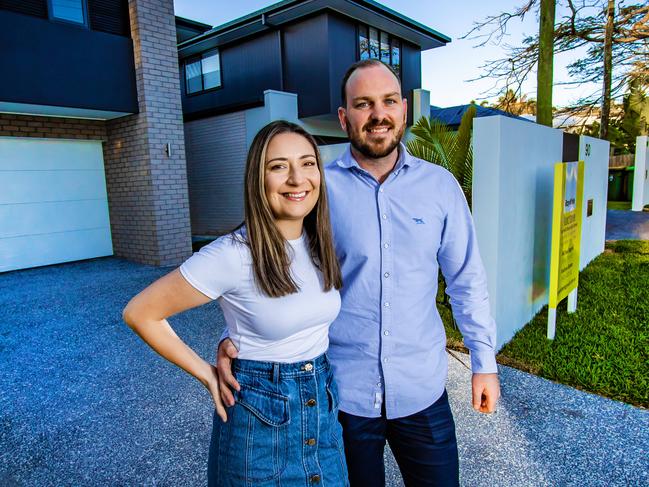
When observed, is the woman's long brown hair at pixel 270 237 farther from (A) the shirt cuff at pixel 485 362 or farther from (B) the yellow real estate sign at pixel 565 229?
(B) the yellow real estate sign at pixel 565 229

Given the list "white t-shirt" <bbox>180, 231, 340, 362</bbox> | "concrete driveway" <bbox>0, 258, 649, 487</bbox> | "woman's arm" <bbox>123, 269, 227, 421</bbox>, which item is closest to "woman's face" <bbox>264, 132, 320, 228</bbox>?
"white t-shirt" <bbox>180, 231, 340, 362</bbox>

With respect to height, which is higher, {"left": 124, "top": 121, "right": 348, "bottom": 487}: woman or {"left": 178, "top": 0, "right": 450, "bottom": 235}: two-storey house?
{"left": 178, "top": 0, "right": 450, "bottom": 235}: two-storey house

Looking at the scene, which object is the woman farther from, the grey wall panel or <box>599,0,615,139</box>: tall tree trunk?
<box>599,0,615,139</box>: tall tree trunk

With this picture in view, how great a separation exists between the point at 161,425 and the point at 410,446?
2.14 metres

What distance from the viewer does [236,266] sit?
134cm

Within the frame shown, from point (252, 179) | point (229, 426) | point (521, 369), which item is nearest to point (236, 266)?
point (252, 179)

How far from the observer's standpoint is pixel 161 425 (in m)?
3.25

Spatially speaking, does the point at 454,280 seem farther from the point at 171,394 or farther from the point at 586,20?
the point at 586,20

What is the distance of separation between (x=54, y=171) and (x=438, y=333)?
9.34 m

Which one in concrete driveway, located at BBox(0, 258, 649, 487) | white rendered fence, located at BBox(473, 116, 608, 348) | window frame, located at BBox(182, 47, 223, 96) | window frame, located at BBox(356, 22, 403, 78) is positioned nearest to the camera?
concrete driveway, located at BBox(0, 258, 649, 487)

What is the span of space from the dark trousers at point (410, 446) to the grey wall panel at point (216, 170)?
36.7 feet

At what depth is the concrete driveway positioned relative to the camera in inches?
106

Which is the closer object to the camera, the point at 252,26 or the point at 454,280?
the point at 454,280

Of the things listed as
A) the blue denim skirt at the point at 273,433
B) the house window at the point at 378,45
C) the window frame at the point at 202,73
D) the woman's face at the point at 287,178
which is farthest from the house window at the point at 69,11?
the blue denim skirt at the point at 273,433
